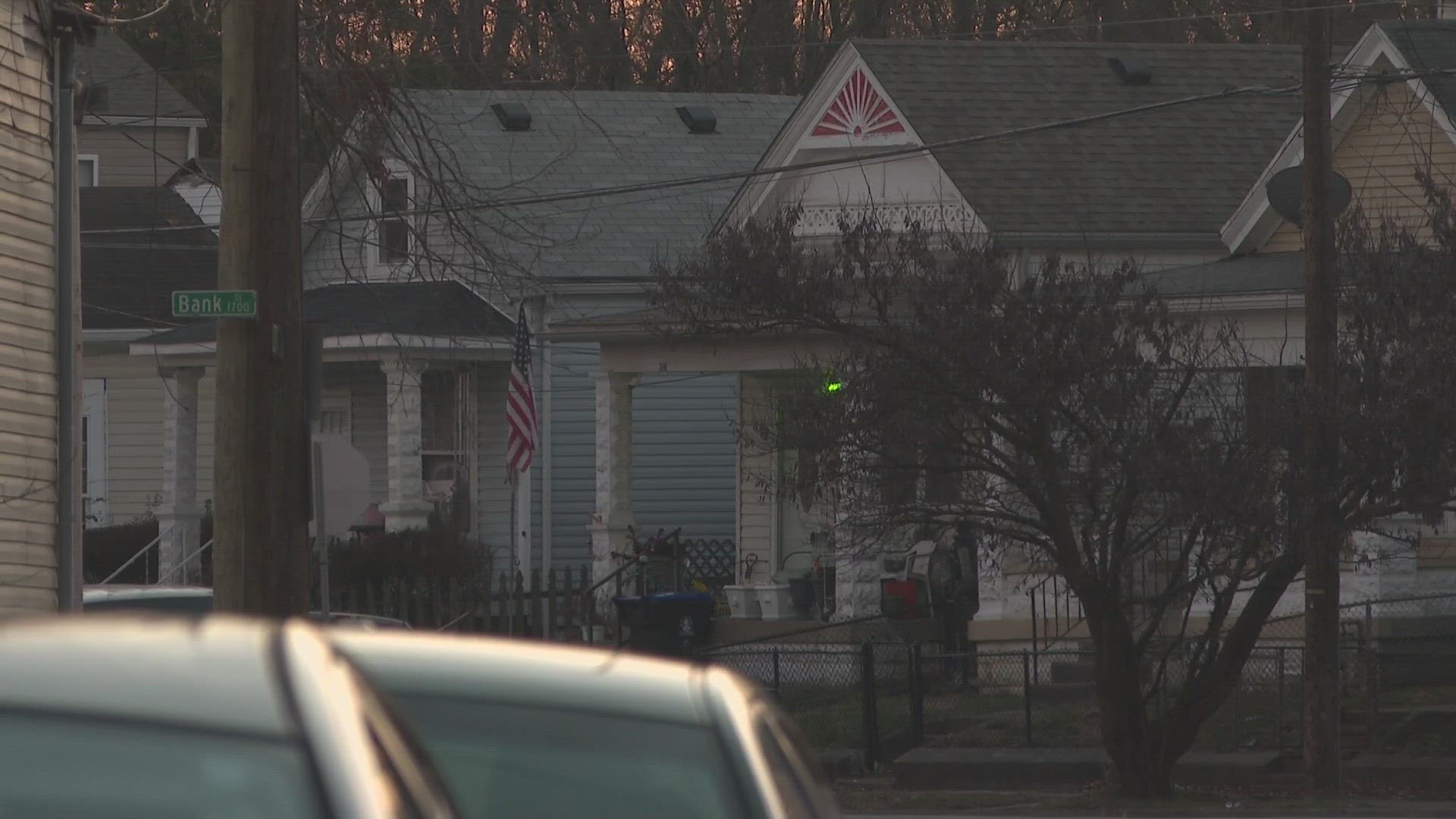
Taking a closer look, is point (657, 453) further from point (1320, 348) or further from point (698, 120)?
point (1320, 348)

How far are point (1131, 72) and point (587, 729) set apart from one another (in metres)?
24.2

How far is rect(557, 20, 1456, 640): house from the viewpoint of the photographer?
22.5 m

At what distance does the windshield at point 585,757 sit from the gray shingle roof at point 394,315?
23.5 meters

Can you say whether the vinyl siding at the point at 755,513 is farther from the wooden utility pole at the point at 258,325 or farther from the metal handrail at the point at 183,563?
the wooden utility pole at the point at 258,325

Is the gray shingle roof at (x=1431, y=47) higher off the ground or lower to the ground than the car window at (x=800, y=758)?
higher

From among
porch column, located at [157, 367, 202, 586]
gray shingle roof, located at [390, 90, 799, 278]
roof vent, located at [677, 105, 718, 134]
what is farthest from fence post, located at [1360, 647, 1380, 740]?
roof vent, located at [677, 105, 718, 134]

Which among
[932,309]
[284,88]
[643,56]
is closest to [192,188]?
[643,56]

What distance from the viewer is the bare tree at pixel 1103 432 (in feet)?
50.1

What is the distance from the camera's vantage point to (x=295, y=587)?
11.1m

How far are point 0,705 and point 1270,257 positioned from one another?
2195 cm

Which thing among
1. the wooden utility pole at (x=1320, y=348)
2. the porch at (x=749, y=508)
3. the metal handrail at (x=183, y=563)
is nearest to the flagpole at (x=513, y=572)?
the porch at (x=749, y=508)

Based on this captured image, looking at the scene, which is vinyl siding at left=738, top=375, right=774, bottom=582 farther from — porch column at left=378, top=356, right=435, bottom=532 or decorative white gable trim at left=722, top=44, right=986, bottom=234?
porch column at left=378, top=356, right=435, bottom=532

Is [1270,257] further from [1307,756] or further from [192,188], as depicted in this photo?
[192,188]

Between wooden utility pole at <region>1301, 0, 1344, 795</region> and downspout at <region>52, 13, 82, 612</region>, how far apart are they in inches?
353
